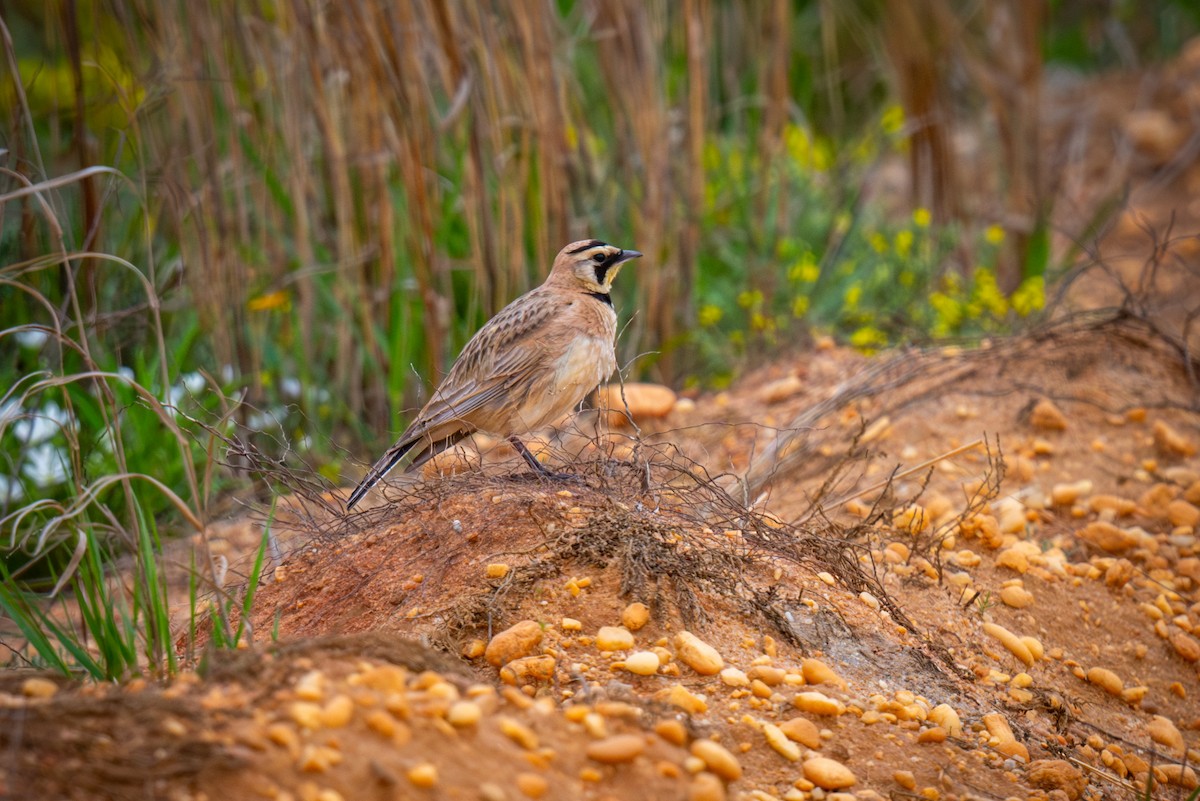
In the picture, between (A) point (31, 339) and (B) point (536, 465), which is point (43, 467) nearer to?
(A) point (31, 339)

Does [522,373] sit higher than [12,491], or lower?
higher

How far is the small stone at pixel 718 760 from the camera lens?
7.04ft

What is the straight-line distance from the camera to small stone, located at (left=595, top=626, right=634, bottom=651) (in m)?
2.63

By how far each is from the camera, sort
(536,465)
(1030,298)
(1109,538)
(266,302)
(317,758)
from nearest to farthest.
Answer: (317,758)
(536,465)
(1109,538)
(266,302)
(1030,298)

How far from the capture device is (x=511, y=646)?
2.60 metres

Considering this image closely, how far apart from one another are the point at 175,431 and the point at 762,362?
3836mm

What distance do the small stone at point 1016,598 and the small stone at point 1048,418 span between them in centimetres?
128

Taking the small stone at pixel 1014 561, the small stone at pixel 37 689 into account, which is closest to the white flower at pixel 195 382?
the small stone at pixel 37 689

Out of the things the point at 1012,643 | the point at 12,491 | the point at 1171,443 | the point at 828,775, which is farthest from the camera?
the point at 1171,443

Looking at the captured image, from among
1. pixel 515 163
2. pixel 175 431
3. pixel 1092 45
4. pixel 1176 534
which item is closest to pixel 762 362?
pixel 515 163

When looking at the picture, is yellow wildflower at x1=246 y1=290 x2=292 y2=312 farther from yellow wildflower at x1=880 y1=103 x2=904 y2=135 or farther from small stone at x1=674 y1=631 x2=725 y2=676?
yellow wildflower at x1=880 y1=103 x2=904 y2=135

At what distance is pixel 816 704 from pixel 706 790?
0.57m

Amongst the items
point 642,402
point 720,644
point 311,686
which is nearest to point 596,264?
point 642,402

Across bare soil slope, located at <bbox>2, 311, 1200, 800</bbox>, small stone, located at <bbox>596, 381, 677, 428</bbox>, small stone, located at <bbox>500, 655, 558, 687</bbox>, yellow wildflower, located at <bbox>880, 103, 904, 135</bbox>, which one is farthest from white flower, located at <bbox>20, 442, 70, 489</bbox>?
yellow wildflower, located at <bbox>880, 103, 904, 135</bbox>
